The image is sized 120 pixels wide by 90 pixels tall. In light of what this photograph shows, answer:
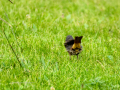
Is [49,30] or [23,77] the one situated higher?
[49,30]

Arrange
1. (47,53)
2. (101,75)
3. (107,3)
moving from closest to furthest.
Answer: (101,75) < (47,53) < (107,3)

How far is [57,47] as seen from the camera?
13.0ft

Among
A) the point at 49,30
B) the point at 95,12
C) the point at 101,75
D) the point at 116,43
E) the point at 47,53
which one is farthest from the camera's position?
the point at 95,12

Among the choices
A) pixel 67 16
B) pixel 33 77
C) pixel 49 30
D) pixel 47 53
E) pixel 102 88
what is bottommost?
pixel 102 88

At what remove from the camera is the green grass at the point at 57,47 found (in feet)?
9.55

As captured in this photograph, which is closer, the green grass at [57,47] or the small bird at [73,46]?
the green grass at [57,47]

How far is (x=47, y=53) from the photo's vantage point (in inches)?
149

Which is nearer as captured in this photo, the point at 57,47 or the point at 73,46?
the point at 73,46

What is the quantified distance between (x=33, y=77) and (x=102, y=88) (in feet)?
3.54

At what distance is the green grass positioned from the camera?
115 inches

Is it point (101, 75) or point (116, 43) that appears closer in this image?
point (101, 75)

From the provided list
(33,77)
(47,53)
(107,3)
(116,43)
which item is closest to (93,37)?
(116,43)

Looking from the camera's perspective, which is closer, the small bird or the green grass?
the green grass

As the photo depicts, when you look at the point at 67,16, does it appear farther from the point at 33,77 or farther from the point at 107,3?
the point at 33,77
